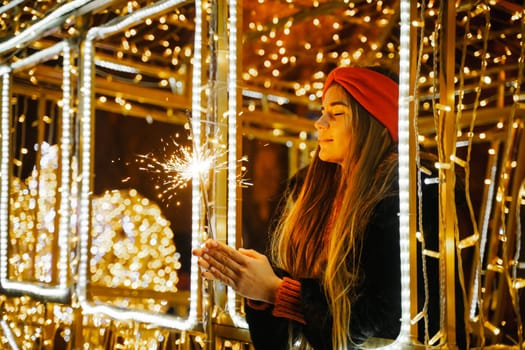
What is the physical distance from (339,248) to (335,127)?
414mm

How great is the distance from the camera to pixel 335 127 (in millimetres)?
2406

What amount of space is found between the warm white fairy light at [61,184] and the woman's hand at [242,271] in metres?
1.80

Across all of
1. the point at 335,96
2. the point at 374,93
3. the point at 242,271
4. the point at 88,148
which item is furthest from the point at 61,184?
the point at 374,93

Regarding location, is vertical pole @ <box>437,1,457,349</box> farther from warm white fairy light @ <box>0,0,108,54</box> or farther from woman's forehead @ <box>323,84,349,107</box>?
warm white fairy light @ <box>0,0,108,54</box>

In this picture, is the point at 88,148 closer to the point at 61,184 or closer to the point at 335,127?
the point at 61,184

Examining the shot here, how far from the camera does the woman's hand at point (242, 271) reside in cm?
235

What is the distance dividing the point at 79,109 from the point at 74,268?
87cm

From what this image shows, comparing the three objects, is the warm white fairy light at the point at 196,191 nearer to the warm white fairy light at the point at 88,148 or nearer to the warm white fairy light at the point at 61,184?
the warm white fairy light at the point at 88,148

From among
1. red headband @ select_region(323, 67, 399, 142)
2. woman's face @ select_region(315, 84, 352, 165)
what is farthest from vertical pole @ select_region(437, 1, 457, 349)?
woman's face @ select_region(315, 84, 352, 165)

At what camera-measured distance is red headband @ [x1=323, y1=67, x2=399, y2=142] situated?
2371 mm

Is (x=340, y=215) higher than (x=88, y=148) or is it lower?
lower

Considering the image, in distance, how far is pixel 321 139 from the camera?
2457 millimetres

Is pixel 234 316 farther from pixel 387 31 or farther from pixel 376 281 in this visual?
pixel 387 31

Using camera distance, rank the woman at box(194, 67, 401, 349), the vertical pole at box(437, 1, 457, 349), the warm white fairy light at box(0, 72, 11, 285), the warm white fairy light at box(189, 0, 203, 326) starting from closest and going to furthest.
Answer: the vertical pole at box(437, 1, 457, 349)
the woman at box(194, 67, 401, 349)
the warm white fairy light at box(189, 0, 203, 326)
the warm white fairy light at box(0, 72, 11, 285)
